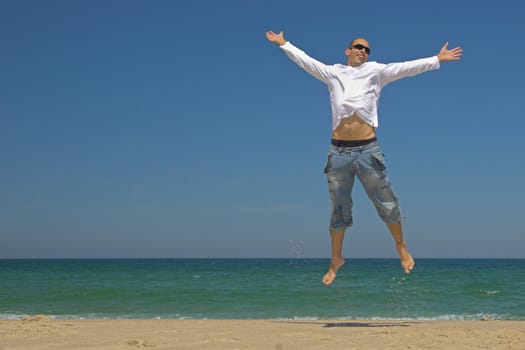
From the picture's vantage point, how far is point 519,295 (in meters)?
21.2

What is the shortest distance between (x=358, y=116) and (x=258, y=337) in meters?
2.48

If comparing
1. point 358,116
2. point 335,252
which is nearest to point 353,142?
point 358,116

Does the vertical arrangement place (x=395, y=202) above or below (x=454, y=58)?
below

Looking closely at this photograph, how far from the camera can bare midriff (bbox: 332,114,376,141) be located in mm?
5715

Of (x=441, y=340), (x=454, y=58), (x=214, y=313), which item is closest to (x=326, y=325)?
(x=441, y=340)

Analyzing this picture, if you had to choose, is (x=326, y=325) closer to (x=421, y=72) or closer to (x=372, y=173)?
(x=372, y=173)

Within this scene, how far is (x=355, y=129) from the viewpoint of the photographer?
5719mm

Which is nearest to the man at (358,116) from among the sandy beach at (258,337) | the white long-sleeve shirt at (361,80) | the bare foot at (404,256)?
the white long-sleeve shirt at (361,80)

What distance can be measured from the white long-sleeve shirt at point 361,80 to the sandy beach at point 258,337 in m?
2.12

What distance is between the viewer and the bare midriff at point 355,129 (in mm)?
5715

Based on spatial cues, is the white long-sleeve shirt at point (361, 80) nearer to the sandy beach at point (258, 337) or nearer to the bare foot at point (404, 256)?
the bare foot at point (404, 256)

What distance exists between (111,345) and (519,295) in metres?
19.2

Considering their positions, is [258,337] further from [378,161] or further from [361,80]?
[361,80]

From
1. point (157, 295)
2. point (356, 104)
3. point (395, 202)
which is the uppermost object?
point (356, 104)
